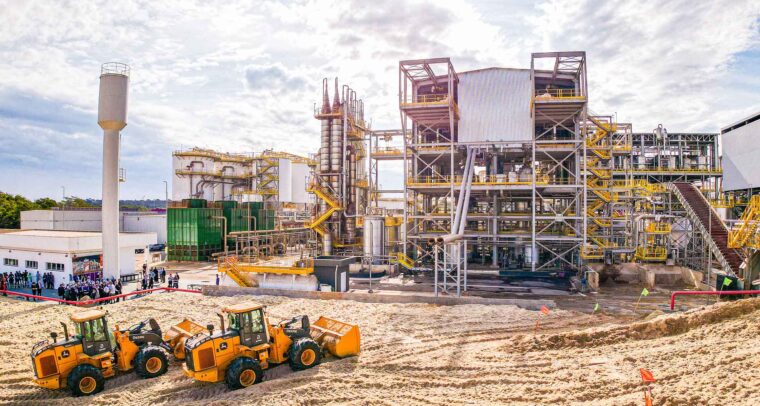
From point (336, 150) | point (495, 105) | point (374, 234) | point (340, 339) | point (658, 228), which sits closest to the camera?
point (340, 339)

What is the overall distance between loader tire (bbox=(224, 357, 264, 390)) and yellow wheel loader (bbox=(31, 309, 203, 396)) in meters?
2.29

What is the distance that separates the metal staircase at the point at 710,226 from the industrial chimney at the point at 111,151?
32.7 meters

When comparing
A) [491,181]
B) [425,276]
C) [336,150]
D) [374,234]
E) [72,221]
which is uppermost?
[336,150]

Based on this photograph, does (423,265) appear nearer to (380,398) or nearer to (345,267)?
(345,267)

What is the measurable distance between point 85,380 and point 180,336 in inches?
99.8

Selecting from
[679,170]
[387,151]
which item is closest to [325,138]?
[387,151]

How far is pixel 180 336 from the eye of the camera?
12.1 meters

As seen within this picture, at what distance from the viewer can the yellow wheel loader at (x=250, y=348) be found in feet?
32.4

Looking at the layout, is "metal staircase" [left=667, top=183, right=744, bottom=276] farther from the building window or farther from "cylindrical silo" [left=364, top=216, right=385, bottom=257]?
the building window

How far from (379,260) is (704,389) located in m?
23.3

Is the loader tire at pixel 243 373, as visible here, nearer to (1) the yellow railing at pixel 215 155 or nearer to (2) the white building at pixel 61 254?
(2) the white building at pixel 61 254

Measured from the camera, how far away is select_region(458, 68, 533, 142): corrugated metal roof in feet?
95.5

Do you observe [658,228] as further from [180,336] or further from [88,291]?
[88,291]

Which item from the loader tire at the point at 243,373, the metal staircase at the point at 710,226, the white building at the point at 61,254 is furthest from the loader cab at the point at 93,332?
the metal staircase at the point at 710,226
